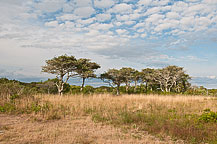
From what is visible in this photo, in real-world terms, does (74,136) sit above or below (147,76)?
→ below

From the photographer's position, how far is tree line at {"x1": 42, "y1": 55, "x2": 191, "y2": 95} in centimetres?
2019

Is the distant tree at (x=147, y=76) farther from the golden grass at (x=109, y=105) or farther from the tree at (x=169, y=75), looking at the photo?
the golden grass at (x=109, y=105)

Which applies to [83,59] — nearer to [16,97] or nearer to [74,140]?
[16,97]

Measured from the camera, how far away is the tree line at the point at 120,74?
20.2 metres

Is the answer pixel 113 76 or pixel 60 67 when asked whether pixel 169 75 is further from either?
pixel 60 67

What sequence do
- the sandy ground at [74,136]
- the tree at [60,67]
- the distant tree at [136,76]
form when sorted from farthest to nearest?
1. the distant tree at [136,76]
2. the tree at [60,67]
3. the sandy ground at [74,136]

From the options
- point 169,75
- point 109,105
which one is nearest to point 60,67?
point 109,105

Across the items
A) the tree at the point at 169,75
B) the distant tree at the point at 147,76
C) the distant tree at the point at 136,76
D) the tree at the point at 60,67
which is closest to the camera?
the tree at the point at 60,67

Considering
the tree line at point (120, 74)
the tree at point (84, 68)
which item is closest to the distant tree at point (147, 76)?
the tree line at point (120, 74)

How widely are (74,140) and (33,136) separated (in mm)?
1353

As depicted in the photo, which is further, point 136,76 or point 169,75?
point 169,75

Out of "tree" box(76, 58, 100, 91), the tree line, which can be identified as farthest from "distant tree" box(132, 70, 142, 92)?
"tree" box(76, 58, 100, 91)

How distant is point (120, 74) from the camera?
26.5 m

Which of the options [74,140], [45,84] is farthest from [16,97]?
[45,84]
